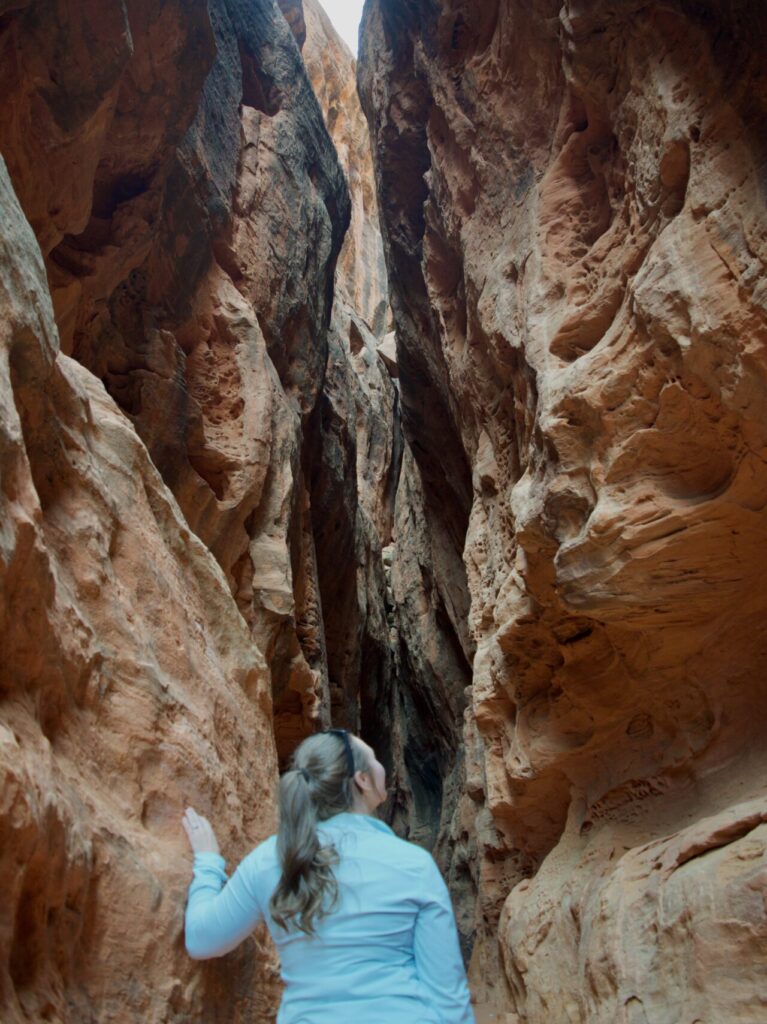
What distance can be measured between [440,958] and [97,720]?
1.42 metres

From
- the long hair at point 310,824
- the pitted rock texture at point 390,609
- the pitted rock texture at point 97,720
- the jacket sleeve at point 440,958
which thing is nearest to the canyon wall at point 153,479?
the pitted rock texture at point 97,720

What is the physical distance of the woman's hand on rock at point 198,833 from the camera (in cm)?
304

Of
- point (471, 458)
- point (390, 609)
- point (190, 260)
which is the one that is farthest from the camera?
point (390, 609)

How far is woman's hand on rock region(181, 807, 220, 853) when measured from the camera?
304 cm

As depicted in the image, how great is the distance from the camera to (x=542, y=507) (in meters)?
5.68

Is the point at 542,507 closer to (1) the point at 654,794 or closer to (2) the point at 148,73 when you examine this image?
(1) the point at 654,794

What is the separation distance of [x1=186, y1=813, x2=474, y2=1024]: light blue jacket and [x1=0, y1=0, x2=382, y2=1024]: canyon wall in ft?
1.64

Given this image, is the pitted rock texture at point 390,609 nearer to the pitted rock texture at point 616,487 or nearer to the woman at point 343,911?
the pitted rock texture at point 616,487

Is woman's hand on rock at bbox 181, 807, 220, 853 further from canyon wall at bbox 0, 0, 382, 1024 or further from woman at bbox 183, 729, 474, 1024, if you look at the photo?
woman at bbox 183, 729, 474, 1024

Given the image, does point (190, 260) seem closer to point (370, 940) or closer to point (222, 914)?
point (222, 914)

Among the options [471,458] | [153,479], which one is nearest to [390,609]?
[471,458]

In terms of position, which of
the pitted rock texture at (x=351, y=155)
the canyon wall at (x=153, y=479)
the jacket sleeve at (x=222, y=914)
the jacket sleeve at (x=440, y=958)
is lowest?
the jacket sleeve at (x=440, y=958)

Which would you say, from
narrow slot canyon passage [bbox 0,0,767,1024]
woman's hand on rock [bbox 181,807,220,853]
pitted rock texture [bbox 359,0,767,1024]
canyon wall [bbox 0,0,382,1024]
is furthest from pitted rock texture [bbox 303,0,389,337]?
woman's hand on rock [bbox 181,807,220,853]

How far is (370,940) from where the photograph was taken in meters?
2.40
